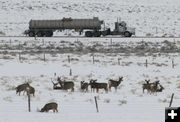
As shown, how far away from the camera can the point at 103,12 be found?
3118 inches

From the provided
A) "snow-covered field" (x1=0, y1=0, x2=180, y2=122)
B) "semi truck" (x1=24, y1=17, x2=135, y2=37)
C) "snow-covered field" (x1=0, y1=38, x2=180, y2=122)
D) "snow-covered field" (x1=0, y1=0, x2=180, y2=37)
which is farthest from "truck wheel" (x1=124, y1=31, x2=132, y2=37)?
"snow-covered field" (x1=0, y1=38, x2=180, y2=122)

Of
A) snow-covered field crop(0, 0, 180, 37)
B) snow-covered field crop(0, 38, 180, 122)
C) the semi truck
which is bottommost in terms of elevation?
snow-covered field crop(0, 38, 180, 122)

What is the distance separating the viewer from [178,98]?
59.9 feet

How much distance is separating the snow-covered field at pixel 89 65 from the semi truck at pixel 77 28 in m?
4.25

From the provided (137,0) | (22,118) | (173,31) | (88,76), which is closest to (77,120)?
(22,118)

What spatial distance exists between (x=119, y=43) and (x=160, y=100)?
34301 mm

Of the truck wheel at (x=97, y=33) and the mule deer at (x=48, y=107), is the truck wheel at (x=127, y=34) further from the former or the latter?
the mule deer at (x=48, y=107)

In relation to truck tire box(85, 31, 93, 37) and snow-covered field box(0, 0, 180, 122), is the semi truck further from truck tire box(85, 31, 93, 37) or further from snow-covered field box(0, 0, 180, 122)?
snow-covered field box(0, 0, 180, 122)

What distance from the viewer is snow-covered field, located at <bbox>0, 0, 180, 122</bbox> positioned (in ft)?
49.1

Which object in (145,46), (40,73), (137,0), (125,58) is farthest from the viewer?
(137,0)

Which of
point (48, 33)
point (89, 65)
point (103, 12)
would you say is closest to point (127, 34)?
point (48, 33)

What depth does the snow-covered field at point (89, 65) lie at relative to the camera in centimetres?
1495

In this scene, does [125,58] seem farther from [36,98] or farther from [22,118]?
[22,118]

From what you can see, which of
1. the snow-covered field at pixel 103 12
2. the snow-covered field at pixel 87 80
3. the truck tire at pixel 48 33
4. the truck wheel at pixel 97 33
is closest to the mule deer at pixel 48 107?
the snow-covered field at pixel 87 80
